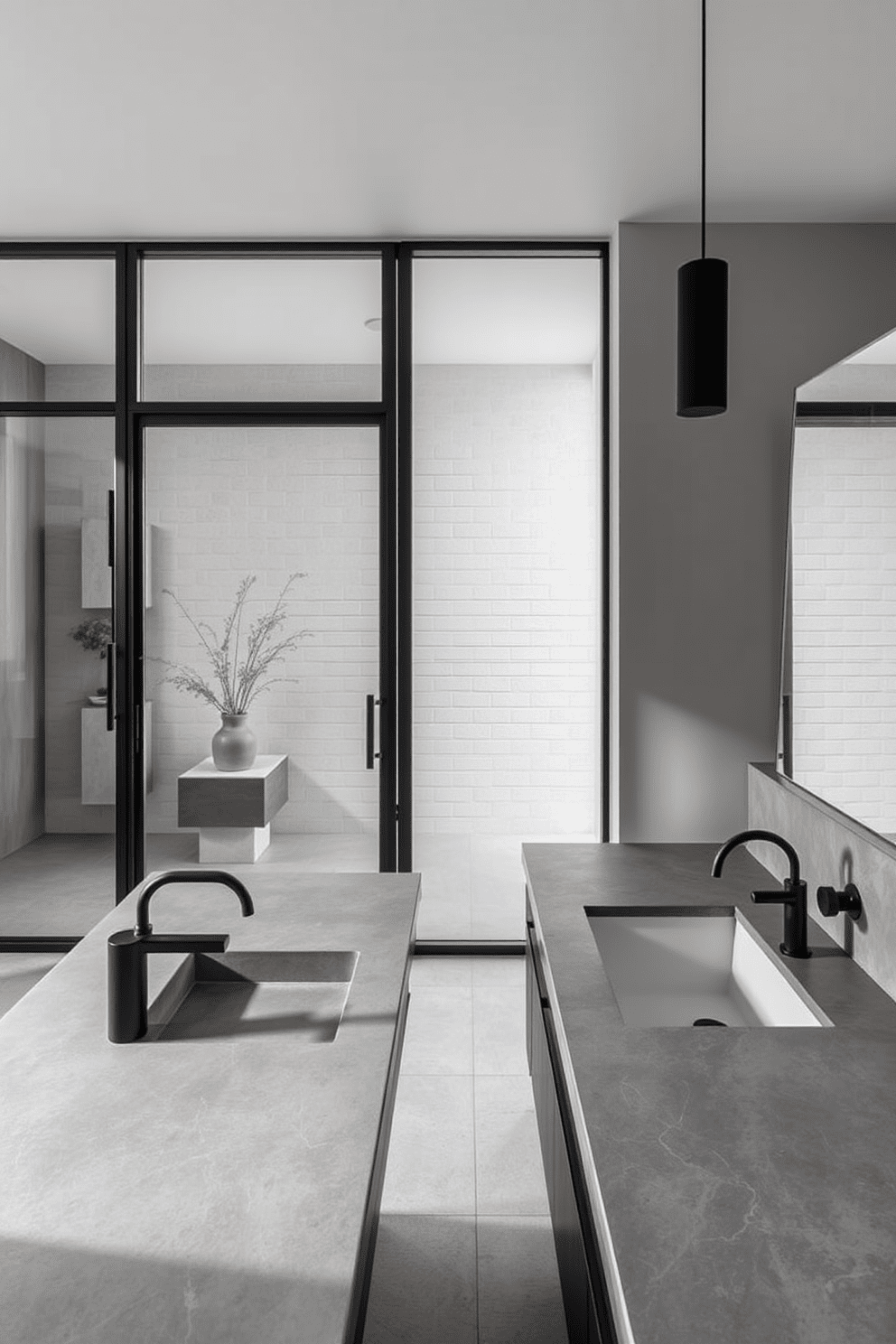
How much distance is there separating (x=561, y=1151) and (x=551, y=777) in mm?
2360

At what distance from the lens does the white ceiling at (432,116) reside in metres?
2.43

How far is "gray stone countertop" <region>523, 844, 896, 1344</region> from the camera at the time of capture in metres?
0.89

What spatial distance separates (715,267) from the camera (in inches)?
71.9

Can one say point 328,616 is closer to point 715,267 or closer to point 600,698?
point 600,698

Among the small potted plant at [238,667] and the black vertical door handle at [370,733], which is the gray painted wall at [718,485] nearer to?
the black vertical door handle at [370,733]

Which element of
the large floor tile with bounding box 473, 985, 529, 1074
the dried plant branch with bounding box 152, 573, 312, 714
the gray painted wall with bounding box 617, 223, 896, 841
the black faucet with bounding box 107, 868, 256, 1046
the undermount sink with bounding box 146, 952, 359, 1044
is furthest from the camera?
the dried plant branch with bounding box 152, 573, 312, 714

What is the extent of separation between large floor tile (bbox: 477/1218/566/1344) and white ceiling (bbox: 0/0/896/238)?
2799mm

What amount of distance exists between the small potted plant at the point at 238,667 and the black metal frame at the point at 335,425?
0.75ft

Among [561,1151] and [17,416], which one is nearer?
[561,1151]

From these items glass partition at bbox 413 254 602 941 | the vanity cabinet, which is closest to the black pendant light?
the vanity cabinet

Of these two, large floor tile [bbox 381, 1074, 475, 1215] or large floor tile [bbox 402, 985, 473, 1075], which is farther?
large floor tile [bbox 402, 985, 473, 1075]

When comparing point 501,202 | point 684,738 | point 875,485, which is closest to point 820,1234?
point 875,485

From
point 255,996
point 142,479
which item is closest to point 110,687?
point 142,479

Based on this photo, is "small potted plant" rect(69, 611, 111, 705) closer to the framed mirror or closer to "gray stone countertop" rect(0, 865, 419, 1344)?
"gray stone countertop" rect(0, 865, 419, 1344)
